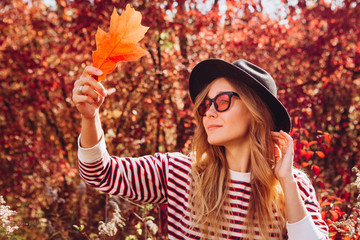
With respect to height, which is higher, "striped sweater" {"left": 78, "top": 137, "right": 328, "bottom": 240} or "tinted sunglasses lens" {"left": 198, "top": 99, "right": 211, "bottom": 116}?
"tinted sunglasses lens" {"left": 198, "top": 99, "right": 211, "bottom": 116}

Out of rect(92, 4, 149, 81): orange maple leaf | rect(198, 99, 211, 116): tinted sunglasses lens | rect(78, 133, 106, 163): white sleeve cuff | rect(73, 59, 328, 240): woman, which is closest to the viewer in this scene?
rect(92, 4, 149, 81): orange maple leaf

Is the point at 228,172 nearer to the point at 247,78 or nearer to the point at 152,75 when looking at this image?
the point at 247,78

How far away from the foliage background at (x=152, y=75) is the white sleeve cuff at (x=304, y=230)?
2929 millimetres

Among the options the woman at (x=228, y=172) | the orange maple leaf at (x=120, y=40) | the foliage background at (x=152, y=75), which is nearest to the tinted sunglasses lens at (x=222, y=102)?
the woman at (x=228, y=172)

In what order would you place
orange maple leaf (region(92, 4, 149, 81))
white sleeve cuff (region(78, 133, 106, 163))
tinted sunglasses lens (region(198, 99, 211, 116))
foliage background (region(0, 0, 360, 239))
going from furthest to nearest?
foliage background (region(0, 0, 360, 239))
tinted sunglasses lens (region(198, 99, 211, 116))
white sleeve cuff (region(78, 133, 106, 163))
orange maple leaf (region(92, 4, 149, 81))

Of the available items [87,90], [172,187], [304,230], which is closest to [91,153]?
[87,90]

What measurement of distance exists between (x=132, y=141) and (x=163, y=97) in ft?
2.32

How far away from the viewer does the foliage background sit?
4.77 m

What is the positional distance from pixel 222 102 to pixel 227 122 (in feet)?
0.36

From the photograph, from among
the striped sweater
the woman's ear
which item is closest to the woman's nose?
the striped sweater

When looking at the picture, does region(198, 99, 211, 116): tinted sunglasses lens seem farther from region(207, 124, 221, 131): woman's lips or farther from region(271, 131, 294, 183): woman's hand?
region(271, 131, 294, 183): woman's hand

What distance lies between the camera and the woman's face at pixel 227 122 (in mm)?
1938

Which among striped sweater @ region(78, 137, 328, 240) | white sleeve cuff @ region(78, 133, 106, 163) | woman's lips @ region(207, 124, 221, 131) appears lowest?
striped sweater @ region(78, 137, 328, 240)

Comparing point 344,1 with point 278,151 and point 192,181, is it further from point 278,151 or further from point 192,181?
point 192,181
